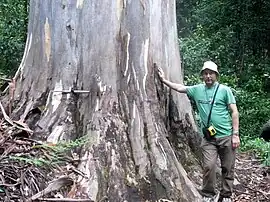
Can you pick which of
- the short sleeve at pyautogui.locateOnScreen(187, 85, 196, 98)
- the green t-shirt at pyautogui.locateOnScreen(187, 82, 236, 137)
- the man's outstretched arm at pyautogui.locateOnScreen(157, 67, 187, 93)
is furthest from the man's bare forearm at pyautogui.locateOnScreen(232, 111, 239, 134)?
the man's outstretched arm at pyautogui.locateOnScreen(157, 67, 187, 93)

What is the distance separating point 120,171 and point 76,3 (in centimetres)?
217

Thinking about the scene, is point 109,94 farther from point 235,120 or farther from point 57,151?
point 235,120

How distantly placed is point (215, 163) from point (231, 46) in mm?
12566

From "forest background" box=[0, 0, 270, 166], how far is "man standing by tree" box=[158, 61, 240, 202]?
644 cm

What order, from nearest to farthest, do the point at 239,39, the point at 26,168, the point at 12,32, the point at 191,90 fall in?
the point at 26,168, the point at 191,90, the point at 12,32, the point at 239,39

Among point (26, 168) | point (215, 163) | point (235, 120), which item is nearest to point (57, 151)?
point (26, 168)

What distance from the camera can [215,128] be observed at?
628cm

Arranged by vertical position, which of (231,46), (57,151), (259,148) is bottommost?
(259,148)

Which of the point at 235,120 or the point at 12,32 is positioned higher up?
the point at 12,32

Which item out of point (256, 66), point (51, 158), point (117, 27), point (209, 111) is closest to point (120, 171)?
point (51, 158)

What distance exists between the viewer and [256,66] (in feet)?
58.7

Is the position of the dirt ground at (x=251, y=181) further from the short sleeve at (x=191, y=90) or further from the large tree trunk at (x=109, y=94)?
the short sleeve at (x=191, y=90)

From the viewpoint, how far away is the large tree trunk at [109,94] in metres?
5.96

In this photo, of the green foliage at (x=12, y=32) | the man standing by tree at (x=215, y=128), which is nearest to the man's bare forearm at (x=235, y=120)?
the man standing by tree at (x=215, y=128)
